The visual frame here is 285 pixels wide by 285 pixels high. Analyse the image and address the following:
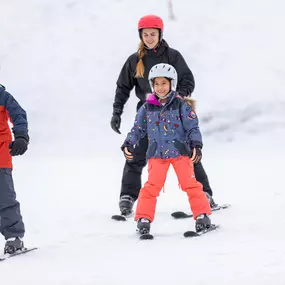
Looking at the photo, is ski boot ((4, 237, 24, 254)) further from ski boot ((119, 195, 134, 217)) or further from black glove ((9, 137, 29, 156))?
ski boot ((119, 195, 134, 217))

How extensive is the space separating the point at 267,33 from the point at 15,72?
645 cm

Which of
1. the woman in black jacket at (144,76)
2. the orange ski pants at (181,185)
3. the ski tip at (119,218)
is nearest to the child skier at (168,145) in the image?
the orange ski pants at (181,185)

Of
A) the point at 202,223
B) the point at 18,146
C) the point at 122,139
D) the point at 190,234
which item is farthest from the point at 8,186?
the point at 122,139

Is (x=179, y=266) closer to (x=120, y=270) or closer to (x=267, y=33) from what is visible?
(x=120, y=270)

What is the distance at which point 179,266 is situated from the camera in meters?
4.36

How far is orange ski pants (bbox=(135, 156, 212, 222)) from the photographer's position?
5715 mm

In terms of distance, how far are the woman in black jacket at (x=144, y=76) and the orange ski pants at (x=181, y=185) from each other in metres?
1.09

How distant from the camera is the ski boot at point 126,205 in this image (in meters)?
6.86

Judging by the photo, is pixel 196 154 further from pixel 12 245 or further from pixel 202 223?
pixel 12 245

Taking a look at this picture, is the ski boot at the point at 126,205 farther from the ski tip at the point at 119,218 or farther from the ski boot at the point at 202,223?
the ski boot at the point at 202,223

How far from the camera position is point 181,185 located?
5.79 metres

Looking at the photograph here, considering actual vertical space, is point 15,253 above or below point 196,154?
below

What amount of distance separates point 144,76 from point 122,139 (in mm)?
6298

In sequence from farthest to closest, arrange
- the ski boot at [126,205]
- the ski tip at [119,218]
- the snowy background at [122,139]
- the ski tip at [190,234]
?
the ski boot at [126,205] → the ski tip at [119,218] → the ski tip at [190,234] → the snowy background at [122,139]
